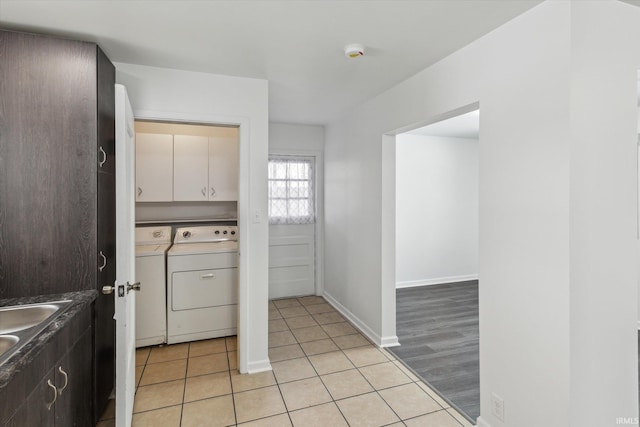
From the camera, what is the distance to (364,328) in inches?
137

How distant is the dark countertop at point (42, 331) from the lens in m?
1.06

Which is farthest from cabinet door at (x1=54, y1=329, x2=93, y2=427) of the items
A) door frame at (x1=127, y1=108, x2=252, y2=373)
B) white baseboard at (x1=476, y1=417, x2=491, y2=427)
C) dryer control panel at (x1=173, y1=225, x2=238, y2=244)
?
white baseboard at (x1=476, y1=417, x2=491, y2=427)

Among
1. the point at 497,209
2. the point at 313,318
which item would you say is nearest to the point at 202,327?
the point at 313,318

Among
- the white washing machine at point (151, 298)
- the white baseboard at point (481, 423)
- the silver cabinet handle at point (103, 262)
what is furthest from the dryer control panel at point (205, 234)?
the white baseboard at point (481, 423)

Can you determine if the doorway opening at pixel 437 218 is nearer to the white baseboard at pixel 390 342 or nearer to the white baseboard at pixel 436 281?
the white baseboard at pixel 436 281

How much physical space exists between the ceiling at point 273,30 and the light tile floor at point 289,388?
2386 millimetres

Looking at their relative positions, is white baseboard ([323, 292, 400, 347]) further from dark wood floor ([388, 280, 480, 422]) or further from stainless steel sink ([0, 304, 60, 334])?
stainless steel sink ([0, 304, 60, 334])

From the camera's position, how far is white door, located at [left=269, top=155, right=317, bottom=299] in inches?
185

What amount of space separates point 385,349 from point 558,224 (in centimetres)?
202

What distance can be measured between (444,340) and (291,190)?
2.69 meters

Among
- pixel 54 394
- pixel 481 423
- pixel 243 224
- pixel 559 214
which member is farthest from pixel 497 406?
pixel 54 394

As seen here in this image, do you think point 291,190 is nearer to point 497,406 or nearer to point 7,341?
point 497,406

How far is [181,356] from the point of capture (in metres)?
3.00

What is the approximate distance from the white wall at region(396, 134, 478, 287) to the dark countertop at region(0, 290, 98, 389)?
4168 mm
